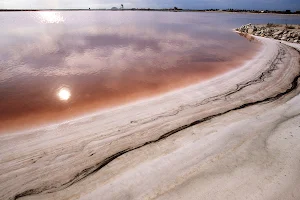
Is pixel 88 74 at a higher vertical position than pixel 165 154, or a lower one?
higher

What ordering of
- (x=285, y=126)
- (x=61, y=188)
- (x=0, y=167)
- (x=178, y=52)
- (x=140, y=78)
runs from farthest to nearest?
1. (x=178, y=52)
2. (x=140, y=78)
3. (x=285, y=126)
4. (x=0, y=167)
5. (x=61, y=188)

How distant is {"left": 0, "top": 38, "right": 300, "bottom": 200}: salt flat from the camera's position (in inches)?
149

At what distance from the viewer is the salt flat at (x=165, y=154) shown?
3.78 m

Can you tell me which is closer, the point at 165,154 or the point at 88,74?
the point at 165,154

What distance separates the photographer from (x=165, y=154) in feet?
15.2

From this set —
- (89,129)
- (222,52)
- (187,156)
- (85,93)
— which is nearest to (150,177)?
(187,156)

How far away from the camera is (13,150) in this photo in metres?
4.81

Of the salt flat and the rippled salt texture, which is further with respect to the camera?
the rippled salt texture

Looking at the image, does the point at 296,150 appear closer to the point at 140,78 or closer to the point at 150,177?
the point at 150,177

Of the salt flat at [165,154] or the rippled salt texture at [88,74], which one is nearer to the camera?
the salt flat at [165,154]

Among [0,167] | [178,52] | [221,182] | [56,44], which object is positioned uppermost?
[56,44]

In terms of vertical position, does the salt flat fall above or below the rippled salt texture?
below

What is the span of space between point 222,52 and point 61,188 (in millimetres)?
15587

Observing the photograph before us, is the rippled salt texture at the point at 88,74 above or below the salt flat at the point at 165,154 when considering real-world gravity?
above
